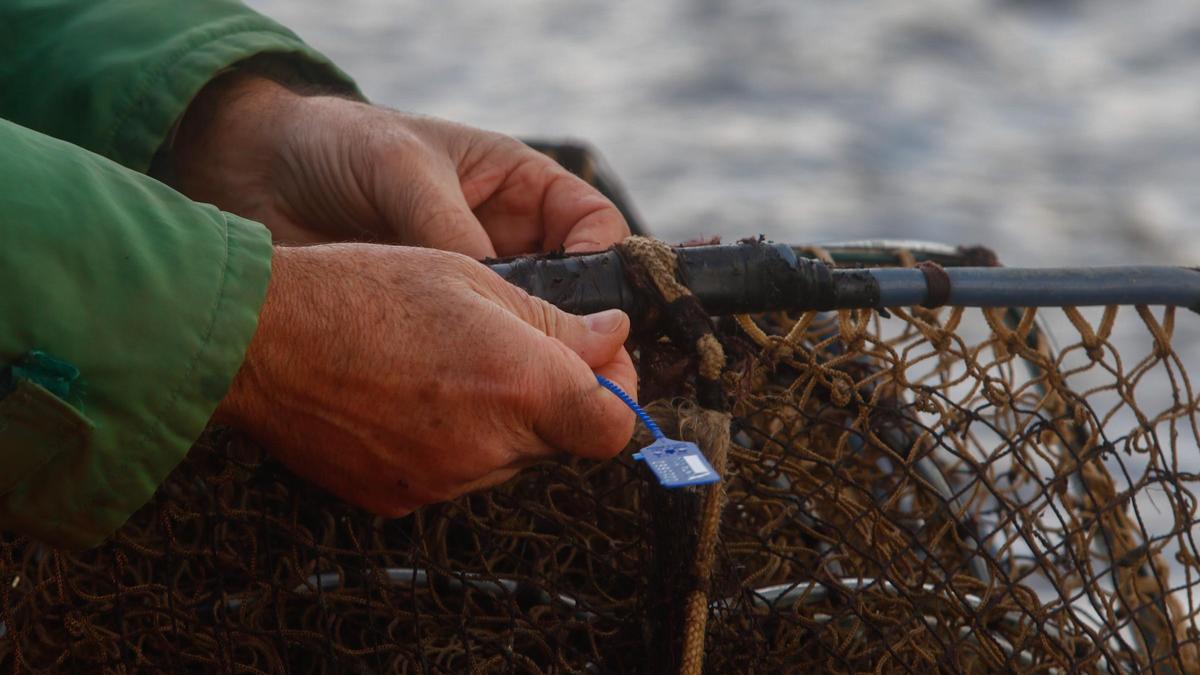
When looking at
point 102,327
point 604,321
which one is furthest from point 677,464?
point 102,327

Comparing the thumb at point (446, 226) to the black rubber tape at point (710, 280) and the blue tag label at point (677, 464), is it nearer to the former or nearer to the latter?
the black rubber tape at point (710, 280)

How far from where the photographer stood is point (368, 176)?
7.13 ft

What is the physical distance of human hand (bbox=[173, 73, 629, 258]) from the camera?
7.03ft

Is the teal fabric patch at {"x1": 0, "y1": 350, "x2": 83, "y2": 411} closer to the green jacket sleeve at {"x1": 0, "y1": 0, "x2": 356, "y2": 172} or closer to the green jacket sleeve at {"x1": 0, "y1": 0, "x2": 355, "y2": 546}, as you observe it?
the green jacket sleeve at {"x1": 0, "y1": 0, "x2": 355, "y2": 546}

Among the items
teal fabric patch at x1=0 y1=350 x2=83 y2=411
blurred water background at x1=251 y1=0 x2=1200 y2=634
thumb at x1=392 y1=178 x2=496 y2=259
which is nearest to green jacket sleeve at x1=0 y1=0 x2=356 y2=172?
thumb at x1=392 y1=178 x2=496 y2=259

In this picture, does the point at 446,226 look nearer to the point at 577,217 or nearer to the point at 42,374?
the point at 577,217

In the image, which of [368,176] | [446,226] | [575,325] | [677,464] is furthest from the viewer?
[368,176]

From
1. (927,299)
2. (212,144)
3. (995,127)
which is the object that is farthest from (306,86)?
(995,127)

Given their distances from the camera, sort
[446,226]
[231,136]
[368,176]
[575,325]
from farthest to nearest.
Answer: [231,136]
[368,176]
[446,226]
[575,325]

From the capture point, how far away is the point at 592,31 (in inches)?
383

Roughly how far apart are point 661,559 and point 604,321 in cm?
33

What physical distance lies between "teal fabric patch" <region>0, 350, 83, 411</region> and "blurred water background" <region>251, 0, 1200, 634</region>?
19.3 ft

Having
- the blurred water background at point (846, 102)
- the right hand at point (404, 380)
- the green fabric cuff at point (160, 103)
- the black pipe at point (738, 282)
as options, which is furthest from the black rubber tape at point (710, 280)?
the blurred water background at point (846, 102)

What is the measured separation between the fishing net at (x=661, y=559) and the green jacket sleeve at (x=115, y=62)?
65 cm
